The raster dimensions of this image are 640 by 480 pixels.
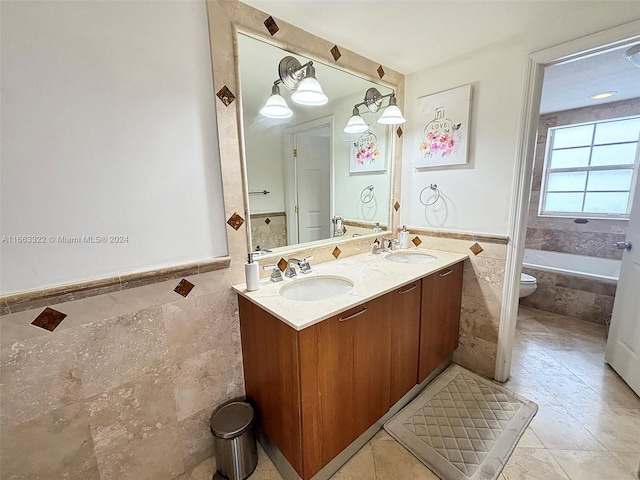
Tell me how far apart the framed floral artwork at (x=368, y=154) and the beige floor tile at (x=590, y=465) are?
1.95m

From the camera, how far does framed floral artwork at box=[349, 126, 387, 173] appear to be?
2010mm

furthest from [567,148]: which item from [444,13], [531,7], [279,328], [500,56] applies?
[279,328]

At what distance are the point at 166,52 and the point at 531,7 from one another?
1.72 metres

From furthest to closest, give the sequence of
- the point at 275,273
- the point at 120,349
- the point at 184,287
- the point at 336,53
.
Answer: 1. the point at 336,53
2. the point at 275,273
3. the point at 184,287
4. the point at 120,349

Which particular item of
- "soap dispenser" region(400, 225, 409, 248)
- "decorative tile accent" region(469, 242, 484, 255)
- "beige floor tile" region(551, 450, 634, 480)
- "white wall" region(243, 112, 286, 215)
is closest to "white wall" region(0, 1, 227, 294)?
"white wall" region(243, 112, 286, 215)

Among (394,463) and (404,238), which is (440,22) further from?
(394,463)

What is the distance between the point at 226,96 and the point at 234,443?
158 cm

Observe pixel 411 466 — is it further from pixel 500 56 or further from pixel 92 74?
pixel 500 56

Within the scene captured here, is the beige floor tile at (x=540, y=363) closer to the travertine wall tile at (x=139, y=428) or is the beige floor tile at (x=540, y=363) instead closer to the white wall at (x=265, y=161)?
the white wall at (x=265, y=161)

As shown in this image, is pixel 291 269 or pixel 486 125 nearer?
pixel 291 269

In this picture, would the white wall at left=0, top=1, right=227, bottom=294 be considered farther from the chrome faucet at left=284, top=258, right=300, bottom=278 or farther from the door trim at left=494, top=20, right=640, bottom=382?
the door trim at left=494, top=20, right=640, bottom=382

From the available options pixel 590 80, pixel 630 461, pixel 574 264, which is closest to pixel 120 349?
pixel 630 461

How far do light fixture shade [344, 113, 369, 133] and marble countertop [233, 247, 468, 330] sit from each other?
2.98ft

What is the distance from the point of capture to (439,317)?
1.75 meters
